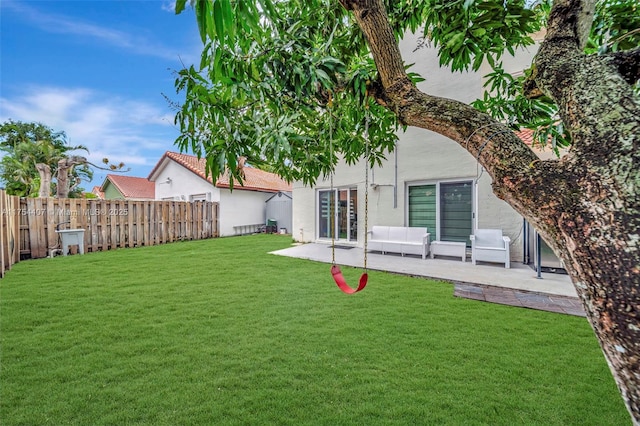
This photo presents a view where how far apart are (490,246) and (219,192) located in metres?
12.6

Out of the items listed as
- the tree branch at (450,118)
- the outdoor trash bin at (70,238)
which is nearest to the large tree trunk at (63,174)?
the outdoor trash bin at (70,238)

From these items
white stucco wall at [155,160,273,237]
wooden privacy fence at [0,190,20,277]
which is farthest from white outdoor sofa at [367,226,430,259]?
wooden privacy fence at [0,190,20,277]

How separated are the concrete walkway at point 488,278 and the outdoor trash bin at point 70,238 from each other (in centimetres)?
654

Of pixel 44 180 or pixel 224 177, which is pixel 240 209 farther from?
pixel 44 180

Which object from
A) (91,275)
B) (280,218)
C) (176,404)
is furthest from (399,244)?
(280,218)

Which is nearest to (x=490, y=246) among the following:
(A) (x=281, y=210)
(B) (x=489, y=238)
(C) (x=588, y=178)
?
(B) (x=489, y=238)

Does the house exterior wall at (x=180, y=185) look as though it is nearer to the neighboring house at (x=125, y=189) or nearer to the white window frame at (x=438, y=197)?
the neighboring house at (x=125, y=189)

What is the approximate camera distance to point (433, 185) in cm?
914

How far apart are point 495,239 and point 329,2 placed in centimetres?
723

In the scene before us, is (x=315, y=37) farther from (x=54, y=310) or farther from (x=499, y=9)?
(x=54, y=310)

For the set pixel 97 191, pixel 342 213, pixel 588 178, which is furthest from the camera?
pixel 97 191

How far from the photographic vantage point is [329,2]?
106 inches

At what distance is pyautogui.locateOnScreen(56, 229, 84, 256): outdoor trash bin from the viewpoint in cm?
921

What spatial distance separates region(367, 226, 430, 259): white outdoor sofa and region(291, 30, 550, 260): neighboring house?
1.46ft
